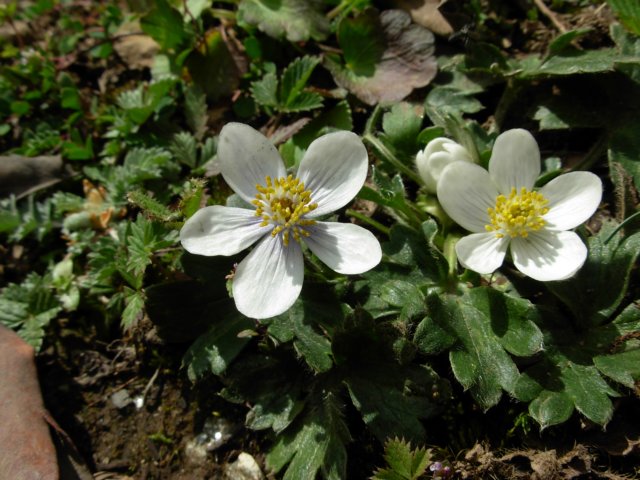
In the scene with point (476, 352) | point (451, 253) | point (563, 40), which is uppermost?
point (563, 40)

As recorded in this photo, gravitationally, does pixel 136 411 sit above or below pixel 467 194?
below

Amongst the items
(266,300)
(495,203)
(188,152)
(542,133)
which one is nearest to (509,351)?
(495,203)

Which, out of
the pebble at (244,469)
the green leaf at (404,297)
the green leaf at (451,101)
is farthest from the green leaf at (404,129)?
the pebble at (244,469)

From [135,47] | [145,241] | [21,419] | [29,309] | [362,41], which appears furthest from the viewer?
[135,47]

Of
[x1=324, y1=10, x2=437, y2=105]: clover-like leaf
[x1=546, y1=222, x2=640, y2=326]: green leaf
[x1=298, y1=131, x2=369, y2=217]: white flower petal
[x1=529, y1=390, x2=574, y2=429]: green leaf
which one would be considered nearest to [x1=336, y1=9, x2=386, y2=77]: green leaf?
[x1=324, y1=10, x2=437, y2=105]: clover-like leaf

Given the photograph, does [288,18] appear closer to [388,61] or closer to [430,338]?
[388,61]

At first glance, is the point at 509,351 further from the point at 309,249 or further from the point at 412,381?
the point at 309,249

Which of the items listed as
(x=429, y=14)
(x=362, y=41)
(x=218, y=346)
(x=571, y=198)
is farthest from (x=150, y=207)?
(x=429, y=14)

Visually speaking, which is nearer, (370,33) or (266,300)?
(266,300)
